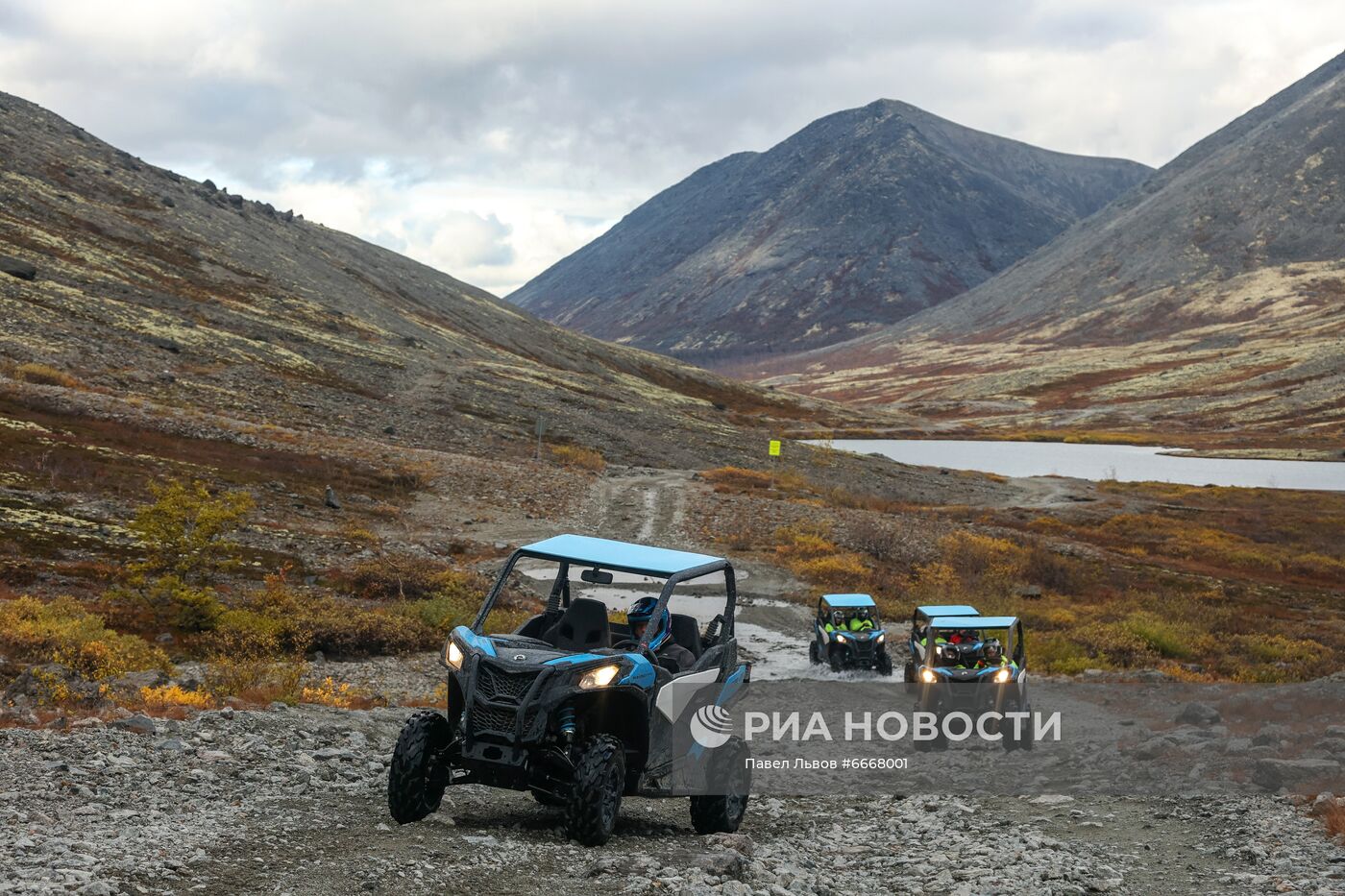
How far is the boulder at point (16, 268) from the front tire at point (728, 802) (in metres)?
79.2

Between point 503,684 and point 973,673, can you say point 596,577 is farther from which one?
point 973,673

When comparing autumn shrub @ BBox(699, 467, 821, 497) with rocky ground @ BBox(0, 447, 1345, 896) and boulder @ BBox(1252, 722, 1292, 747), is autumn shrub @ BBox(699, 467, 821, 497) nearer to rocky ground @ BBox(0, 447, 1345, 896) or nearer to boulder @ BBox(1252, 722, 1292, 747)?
boulder @ BBox(1252, 722, 1292, 747)

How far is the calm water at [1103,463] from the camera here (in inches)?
3829

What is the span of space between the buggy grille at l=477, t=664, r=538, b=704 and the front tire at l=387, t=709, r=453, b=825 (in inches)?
22.0

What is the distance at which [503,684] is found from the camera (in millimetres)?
9484

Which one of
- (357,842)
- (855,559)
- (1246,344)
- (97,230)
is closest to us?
(357,842)

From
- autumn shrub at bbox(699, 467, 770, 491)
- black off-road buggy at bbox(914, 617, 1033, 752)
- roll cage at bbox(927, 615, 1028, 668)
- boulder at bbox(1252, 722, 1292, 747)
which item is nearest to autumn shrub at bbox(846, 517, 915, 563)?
autumn shrub at bbox(699, 467, 770, 491)

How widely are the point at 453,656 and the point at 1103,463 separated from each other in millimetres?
111400

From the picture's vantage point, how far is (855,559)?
136ft

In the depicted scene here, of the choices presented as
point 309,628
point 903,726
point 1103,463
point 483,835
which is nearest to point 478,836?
point 483,835

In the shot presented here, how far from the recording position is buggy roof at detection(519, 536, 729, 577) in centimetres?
1065

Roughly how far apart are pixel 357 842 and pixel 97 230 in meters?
104

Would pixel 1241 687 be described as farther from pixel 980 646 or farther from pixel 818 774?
pixel 818 774

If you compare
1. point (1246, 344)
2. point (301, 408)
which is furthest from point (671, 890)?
point (1246, 344)
